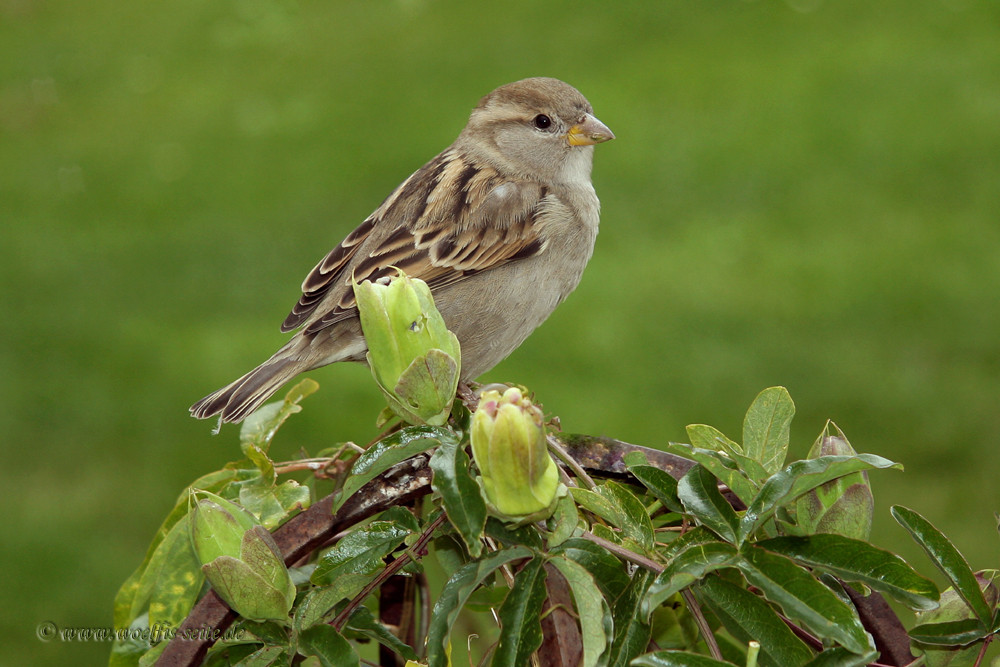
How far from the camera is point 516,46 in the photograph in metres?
5.62

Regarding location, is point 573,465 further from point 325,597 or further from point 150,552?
point 150,552

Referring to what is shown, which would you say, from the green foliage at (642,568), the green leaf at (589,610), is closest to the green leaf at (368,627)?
the green foliage at (642,568)

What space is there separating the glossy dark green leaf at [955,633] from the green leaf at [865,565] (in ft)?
0.15

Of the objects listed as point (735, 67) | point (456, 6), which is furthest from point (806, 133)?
point (456, 6)

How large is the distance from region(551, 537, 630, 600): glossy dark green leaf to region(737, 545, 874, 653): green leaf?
121mm

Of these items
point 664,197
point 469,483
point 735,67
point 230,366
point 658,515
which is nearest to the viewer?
point 469,483

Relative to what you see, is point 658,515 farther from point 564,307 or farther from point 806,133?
point 806,133

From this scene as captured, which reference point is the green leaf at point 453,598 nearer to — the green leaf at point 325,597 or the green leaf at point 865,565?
the green leaf at point 325,597

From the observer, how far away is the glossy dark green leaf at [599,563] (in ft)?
3.13

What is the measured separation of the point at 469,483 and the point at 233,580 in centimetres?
26

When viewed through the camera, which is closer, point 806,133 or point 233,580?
point 233,580

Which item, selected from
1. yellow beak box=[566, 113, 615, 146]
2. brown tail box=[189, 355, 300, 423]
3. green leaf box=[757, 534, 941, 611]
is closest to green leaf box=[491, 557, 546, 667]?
green leaf box=[757, 534, 941, 611]

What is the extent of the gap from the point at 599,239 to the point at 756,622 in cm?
377

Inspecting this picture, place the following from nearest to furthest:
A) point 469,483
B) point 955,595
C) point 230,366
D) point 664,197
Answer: point 469,483 → point 955,595 → point 230,366 → point 664,197
